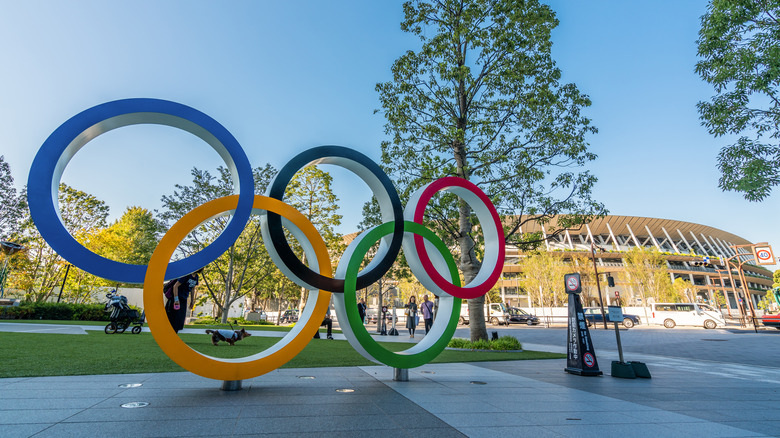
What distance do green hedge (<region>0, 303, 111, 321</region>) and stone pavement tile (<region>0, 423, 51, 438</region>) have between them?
75.5ft

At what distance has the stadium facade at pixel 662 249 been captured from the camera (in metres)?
59.1

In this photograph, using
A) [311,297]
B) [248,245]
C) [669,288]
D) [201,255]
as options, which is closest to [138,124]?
[201,255]

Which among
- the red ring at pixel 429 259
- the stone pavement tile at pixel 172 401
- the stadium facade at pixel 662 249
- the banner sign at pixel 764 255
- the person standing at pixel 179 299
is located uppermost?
the stadium facade at pixel 662 249

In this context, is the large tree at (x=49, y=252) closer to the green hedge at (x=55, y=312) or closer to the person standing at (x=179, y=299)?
the green hedge at (x=55, y=312)

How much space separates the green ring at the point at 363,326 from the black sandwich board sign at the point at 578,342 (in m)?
2.70

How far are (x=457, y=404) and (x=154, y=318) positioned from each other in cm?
368

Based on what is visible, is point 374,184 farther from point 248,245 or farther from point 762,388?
point 248,245

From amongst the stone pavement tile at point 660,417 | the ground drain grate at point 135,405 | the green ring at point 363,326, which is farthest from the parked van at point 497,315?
the ground drain grate at point 135,405

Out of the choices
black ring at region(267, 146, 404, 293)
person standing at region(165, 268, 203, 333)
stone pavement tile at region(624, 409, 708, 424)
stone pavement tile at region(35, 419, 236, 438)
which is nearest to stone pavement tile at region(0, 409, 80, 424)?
stone pavement tile at region(35, 419, 236, 438)

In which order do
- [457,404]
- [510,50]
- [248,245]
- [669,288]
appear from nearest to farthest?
[457,404] → [510,50] → [248,245] → [669,288]

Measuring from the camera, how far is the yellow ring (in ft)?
13.9

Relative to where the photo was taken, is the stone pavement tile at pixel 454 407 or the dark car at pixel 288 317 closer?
the stone pavement tile at pixel 454 407

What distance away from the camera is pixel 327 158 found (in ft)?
19.4

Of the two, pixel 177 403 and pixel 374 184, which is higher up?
pixel 374 184
